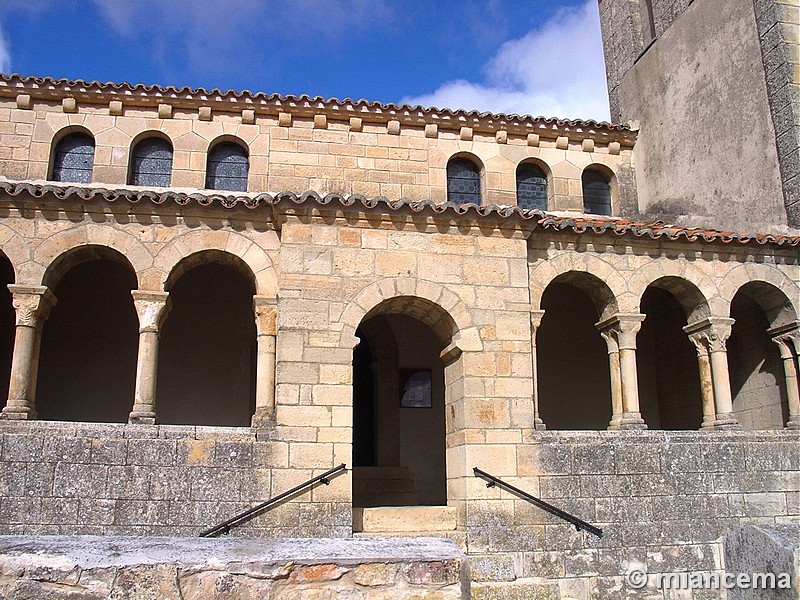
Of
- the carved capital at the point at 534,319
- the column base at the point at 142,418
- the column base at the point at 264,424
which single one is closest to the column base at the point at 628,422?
the carved capital at the point at 534,319

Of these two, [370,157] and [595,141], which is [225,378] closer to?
[370,157]

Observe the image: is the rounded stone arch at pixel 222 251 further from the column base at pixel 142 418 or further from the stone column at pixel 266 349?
the column base at pixel 142 418

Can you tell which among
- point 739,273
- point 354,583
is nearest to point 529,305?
point 739,273

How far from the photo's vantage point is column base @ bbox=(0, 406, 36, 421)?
7555mm

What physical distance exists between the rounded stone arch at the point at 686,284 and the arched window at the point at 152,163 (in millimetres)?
6908

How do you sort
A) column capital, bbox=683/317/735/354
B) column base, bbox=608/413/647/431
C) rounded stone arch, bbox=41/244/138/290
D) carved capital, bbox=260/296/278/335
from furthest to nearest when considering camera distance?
column capital, bbox=683/317/735/354
column base, bbox=608/413/647/431
carved capital, bbox=260/296/278/335
rounded stone arch, bbox=41/244/138/290

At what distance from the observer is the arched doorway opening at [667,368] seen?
11.4 metres

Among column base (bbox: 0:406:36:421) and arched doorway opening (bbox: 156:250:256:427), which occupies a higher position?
arched doorway opening (bbox: 156:250:256:427)

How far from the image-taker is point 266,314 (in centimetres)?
823

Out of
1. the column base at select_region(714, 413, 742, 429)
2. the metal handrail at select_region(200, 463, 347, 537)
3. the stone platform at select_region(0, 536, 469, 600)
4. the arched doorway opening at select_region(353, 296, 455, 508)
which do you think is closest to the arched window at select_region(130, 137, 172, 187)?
the arched doorway opening at select_region(353, 296, 455, 508)

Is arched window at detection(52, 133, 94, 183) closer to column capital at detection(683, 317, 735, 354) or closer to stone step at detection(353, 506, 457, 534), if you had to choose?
stone step at detection(353, 506, 457, 534)

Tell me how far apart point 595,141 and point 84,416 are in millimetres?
9264

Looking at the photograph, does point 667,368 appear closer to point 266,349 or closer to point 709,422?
point 709,422

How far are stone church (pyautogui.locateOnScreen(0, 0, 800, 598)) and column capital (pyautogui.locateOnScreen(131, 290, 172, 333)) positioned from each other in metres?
0.03
